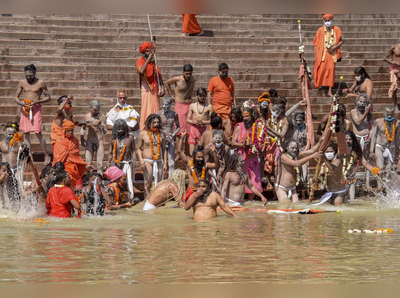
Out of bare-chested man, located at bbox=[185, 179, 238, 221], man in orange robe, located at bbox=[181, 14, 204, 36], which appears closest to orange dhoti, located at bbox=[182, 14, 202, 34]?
man in orange robe, located at bbox=[181, 14, 204, 36]

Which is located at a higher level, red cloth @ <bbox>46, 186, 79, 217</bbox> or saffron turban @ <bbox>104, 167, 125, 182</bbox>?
saffron turban @ <bbox>104, 167, 125, 182</bbox>

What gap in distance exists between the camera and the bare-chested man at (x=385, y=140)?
41.1 feet

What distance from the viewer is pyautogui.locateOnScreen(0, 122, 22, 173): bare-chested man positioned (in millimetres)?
11470

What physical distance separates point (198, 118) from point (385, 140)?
9.73 feet

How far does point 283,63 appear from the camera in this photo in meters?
15.9

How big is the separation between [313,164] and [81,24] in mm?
5948

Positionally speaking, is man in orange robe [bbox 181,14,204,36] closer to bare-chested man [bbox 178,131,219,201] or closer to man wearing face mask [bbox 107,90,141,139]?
man wearing face mask [bbox 107,90,141,139]

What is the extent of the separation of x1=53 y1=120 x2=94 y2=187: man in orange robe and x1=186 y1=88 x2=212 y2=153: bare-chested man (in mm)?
1674

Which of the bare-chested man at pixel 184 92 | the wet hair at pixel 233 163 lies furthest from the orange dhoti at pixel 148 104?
the wet hair at pixel 233 163

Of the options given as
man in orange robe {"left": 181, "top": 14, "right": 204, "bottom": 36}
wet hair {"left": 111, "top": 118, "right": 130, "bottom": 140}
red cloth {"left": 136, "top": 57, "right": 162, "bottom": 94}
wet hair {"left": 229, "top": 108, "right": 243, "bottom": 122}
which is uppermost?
man in orange robe {"left": 181, "top": 14, "right": 204, "bottom": 36}

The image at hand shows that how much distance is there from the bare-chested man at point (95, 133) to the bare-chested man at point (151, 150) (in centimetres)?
66

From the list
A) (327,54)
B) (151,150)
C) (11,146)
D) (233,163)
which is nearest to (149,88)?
(151,150)

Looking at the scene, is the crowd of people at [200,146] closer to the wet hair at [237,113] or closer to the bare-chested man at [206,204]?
the wet hair at [237,113]

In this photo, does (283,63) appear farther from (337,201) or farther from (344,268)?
(344,268)
